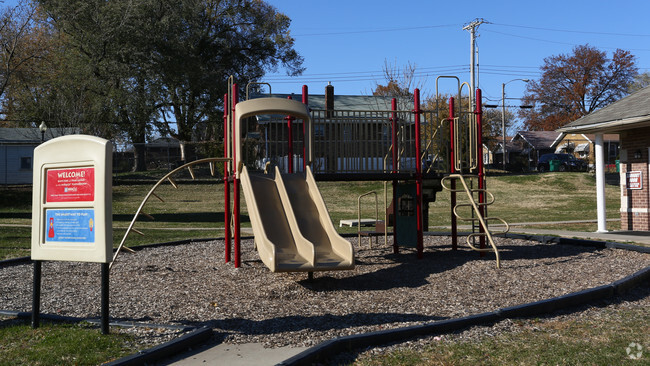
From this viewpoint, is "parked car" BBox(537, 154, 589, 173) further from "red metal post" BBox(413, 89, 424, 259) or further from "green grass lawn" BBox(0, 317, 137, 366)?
"green grass lawn" BBox(0, 317, 137, 366)

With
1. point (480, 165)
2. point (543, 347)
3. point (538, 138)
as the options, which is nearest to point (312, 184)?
point (480, 165)

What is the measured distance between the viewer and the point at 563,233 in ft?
52.1

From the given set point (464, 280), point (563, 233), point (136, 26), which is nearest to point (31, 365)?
point (464, 280)

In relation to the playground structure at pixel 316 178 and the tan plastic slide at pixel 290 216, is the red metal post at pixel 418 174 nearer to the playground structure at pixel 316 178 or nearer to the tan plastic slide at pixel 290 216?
the playground structure at pixel 316 178

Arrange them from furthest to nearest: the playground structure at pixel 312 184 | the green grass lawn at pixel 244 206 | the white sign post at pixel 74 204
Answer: the green grass lawn at pixel 244 206 < the playground structure at pixel 312 184 < the white sign post at pixel 74 204

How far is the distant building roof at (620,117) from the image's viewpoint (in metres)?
14.8

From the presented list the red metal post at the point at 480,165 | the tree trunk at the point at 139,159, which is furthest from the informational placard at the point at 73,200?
the tree trunk at the point at 139,159

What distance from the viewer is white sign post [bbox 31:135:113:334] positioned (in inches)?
224

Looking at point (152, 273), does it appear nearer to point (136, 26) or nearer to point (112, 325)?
point (112, 325)

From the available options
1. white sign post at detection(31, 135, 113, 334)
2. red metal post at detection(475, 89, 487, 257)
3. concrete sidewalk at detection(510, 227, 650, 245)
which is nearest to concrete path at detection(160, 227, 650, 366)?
white sign post at detection(31, 135, 113, 334)

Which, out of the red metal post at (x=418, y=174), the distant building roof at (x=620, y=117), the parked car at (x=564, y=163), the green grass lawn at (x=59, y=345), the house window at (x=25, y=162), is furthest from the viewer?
the parked car at (x=564, y=163)

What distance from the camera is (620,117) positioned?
49.9ft

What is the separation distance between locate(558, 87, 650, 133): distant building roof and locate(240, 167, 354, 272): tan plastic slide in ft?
30.3

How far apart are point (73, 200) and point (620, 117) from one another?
45.4ft
